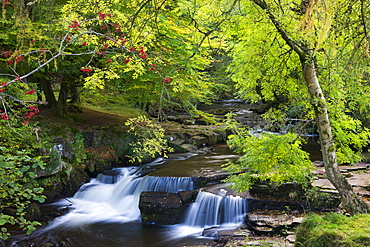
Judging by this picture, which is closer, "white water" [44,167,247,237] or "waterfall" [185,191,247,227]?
"waterfall" [185,191,247,227]

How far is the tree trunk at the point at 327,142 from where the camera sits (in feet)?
12.9

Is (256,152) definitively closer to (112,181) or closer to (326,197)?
(326,197)

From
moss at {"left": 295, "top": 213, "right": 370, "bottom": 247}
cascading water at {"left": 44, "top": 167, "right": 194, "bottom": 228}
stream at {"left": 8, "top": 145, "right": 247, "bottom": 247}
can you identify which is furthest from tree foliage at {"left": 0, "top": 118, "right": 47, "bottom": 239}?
moss at {"left": 295, "top": 213, "right": 370, "bottom": 247}

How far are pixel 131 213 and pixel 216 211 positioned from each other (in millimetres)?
2813

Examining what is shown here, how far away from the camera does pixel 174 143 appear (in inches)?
530

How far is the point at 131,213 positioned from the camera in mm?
8773

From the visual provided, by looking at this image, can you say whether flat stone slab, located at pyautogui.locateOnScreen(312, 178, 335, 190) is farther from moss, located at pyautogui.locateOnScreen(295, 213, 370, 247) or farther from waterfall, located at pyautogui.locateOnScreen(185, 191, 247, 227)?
moss, located at pyautogui.locateOnScreen(295, 213, 370, 247)

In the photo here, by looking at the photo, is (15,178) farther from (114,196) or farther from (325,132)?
(114,196)

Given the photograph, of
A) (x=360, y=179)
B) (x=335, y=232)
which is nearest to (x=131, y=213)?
(x=360, y=179)

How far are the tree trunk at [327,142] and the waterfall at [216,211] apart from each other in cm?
358

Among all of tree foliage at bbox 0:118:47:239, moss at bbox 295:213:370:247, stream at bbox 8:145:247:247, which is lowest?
stream at bbox 8:145:247:247

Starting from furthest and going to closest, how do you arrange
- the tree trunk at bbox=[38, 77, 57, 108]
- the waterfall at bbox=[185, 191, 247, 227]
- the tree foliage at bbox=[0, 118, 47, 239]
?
the tree trunk at bbox=[38, 77, 57, 108] → the waterfall at bbox=[185, 191, 247, 227] → the tree foliage at bbox=[0, 118, 47, 239]

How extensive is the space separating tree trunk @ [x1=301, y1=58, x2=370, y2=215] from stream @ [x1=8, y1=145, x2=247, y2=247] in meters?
3.58

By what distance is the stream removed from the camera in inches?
275
